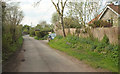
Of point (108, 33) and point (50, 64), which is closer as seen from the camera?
point (50, 64)

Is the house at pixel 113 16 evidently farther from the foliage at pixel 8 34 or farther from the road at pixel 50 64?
the foliage at pixel 8 34

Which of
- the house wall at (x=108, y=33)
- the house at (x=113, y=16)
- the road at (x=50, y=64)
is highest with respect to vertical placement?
the house at (x=113, y=16)

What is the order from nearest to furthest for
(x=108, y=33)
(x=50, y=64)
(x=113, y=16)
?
(x=50, y=64), (x=113, y=16), (x=108, y=33)

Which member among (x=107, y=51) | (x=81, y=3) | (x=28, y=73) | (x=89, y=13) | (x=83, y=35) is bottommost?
(x=28, y=73)

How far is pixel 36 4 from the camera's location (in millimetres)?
19562

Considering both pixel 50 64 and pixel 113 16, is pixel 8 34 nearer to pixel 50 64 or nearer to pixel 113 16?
pixel 50 64

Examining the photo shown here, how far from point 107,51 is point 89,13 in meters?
6.47

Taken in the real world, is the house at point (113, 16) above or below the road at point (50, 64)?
above

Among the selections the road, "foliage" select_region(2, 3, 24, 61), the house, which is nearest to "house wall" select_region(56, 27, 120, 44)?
the house

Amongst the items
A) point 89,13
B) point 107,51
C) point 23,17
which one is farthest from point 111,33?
point 23,17

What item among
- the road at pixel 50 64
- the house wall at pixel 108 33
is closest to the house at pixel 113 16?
the house wall at pixel 108 33

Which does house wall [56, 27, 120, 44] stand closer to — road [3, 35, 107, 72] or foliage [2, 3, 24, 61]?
road [3, 35, 107, 72]

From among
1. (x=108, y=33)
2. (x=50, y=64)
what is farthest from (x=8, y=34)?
(x=108, y=33)

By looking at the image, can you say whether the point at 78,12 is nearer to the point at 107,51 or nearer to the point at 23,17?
the point at 107,51
